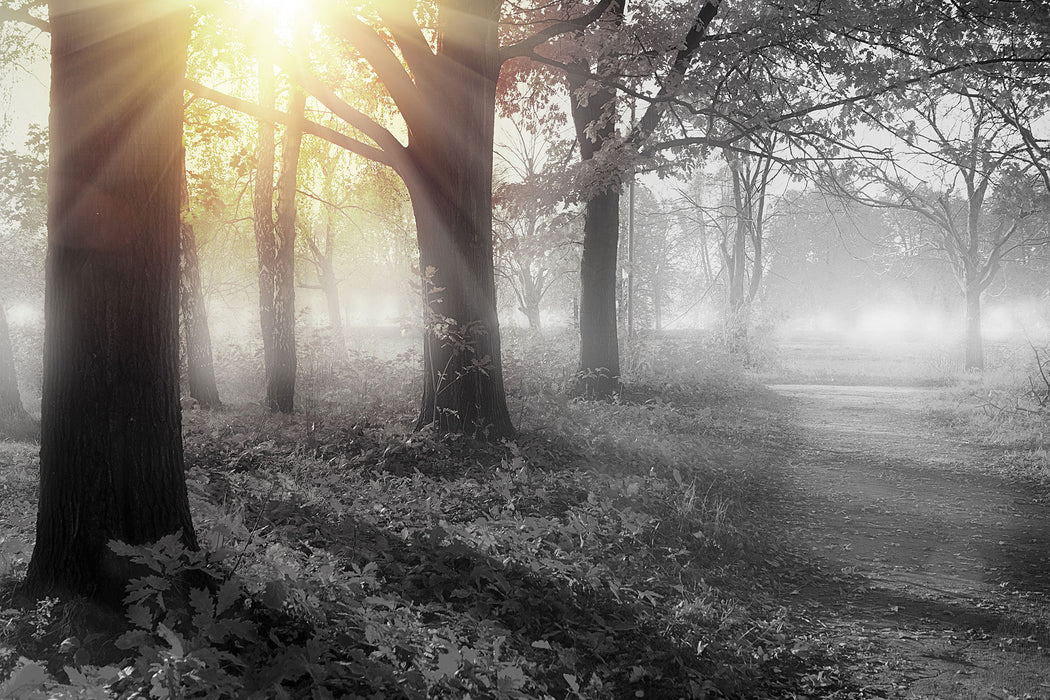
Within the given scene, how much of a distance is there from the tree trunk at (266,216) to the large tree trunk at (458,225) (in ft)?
16.5

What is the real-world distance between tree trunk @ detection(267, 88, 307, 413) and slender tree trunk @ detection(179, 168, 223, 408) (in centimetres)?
158

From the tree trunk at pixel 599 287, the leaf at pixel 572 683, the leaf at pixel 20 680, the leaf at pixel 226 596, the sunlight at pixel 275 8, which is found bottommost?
the leaf at pixel 572 683

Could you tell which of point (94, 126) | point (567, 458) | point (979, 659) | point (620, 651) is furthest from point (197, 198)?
point (979, 659)

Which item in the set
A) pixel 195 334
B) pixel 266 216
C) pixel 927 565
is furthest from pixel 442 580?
pixel 195 334

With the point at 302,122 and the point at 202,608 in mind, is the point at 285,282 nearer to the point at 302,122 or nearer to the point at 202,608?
the point at 302,122

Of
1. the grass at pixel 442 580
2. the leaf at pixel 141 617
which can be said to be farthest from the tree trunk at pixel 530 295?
the leaf at pixel 141 617

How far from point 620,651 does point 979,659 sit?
7.54ft

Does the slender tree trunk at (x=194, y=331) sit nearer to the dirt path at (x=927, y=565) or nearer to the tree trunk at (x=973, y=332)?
the dirt path at (x=927, y=565)

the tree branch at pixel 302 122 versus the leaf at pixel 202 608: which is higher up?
the tree branch at pixel 302 122

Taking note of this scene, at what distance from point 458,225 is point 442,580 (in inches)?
184

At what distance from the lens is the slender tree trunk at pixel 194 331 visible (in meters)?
12.7

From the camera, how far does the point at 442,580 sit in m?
4.59

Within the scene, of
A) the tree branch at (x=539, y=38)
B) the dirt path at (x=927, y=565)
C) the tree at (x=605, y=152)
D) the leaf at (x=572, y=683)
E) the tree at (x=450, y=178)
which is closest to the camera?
the leaf at (x=572, y=683)

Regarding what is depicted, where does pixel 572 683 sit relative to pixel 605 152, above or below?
below
